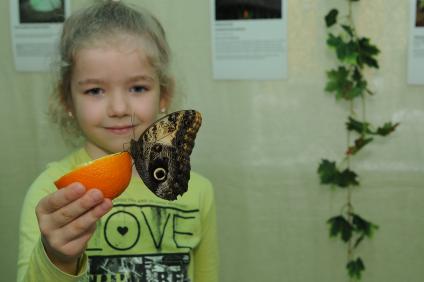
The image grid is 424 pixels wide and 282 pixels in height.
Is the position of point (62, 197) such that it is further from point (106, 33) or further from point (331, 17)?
point (331, 17)

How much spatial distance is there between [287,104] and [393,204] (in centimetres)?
40

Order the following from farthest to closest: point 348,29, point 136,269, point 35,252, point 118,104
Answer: point 348,29 → point 136,269 → point 118,104 → point 35,252

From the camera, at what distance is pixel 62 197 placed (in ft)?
2.15

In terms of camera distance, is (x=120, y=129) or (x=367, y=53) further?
(x=367, y=53)

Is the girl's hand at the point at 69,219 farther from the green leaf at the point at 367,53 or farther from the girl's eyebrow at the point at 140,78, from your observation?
the green leaf at the point at 367,53

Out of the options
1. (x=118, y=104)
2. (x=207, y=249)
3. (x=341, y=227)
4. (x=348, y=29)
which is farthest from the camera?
(x=341, y=227)

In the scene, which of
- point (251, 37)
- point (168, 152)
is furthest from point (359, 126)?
point (168, 152)

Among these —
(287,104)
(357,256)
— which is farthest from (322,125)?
(357,256)

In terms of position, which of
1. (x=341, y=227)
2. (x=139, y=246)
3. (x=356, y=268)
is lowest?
(x=356, y=268)

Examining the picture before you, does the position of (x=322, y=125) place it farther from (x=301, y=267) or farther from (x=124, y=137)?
(x=124, y=137)

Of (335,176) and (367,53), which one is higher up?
(367,53)

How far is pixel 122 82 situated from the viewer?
915mm

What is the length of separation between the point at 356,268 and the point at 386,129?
0.39 m

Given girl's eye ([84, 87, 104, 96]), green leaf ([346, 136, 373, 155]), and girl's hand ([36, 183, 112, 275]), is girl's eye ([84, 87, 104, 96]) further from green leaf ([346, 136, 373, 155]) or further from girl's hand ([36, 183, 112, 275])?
green leaf ([346, 136, 373, 155])
